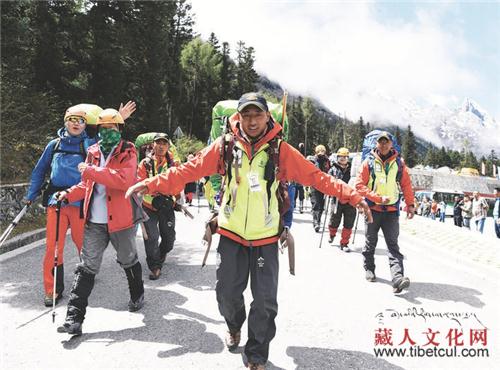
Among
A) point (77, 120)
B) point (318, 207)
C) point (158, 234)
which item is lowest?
point (158, 234)

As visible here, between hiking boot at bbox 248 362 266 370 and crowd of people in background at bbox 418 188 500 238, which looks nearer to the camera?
hiking boot at bbox 248 362 266 370

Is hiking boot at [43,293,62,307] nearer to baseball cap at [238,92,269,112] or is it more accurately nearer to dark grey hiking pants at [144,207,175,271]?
dark grey hiking pants at [144,207,175,271]

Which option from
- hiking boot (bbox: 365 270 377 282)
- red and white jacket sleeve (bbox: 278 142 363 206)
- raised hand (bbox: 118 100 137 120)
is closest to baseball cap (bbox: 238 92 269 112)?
red and white jacket sleeve (bbox: 278 142 363 206)

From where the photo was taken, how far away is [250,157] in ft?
10.4

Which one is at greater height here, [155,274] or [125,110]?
[125,110]

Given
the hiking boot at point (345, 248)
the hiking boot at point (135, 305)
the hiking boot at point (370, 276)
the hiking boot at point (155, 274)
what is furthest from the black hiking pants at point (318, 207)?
the hiking boot at point (135, 305)

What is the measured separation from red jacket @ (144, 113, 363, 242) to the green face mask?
1071 millimetres

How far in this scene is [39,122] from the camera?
12.2 metres

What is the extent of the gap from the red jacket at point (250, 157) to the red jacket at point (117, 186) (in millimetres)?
723

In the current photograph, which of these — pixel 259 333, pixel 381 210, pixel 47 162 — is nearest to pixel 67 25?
pixel 47 162

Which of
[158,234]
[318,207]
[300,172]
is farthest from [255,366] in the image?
[318,207]

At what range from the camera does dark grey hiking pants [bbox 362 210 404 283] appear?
5441 mm

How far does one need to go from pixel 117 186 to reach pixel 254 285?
1.69 meters

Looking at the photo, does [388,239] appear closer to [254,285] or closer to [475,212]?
[254,285]
